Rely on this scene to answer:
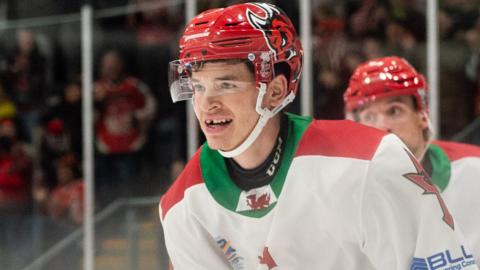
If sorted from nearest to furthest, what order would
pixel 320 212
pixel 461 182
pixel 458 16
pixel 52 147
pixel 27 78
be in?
pixel 320 212 < pixel 461 182 < pixel 458 16 < pixel 52 147 < pixel 27 78

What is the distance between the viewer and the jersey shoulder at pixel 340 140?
2115mm

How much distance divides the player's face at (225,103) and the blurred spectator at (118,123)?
113 inches

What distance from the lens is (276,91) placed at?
227 cm

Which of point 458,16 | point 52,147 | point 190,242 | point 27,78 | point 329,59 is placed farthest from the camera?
point 27,78

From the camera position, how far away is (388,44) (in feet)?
14.9

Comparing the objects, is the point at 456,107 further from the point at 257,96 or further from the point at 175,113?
the point at 257,96

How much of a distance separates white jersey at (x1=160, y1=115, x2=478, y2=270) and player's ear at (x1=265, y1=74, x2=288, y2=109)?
7 centimetres

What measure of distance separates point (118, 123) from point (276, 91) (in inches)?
118

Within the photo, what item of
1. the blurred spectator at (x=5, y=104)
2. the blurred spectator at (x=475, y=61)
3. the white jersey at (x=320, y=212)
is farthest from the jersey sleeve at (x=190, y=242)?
the blurred spectator at (x=5, y=104)

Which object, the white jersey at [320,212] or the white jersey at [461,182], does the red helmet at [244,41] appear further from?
the white jersey at [461,182]

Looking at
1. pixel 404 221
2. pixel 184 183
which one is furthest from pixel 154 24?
pixel 404 221

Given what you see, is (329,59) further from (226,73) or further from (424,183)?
(424,183)

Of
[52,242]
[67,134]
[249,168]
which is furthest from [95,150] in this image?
[249,168]

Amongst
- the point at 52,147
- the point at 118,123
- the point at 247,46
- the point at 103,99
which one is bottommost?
the point at 52,147
